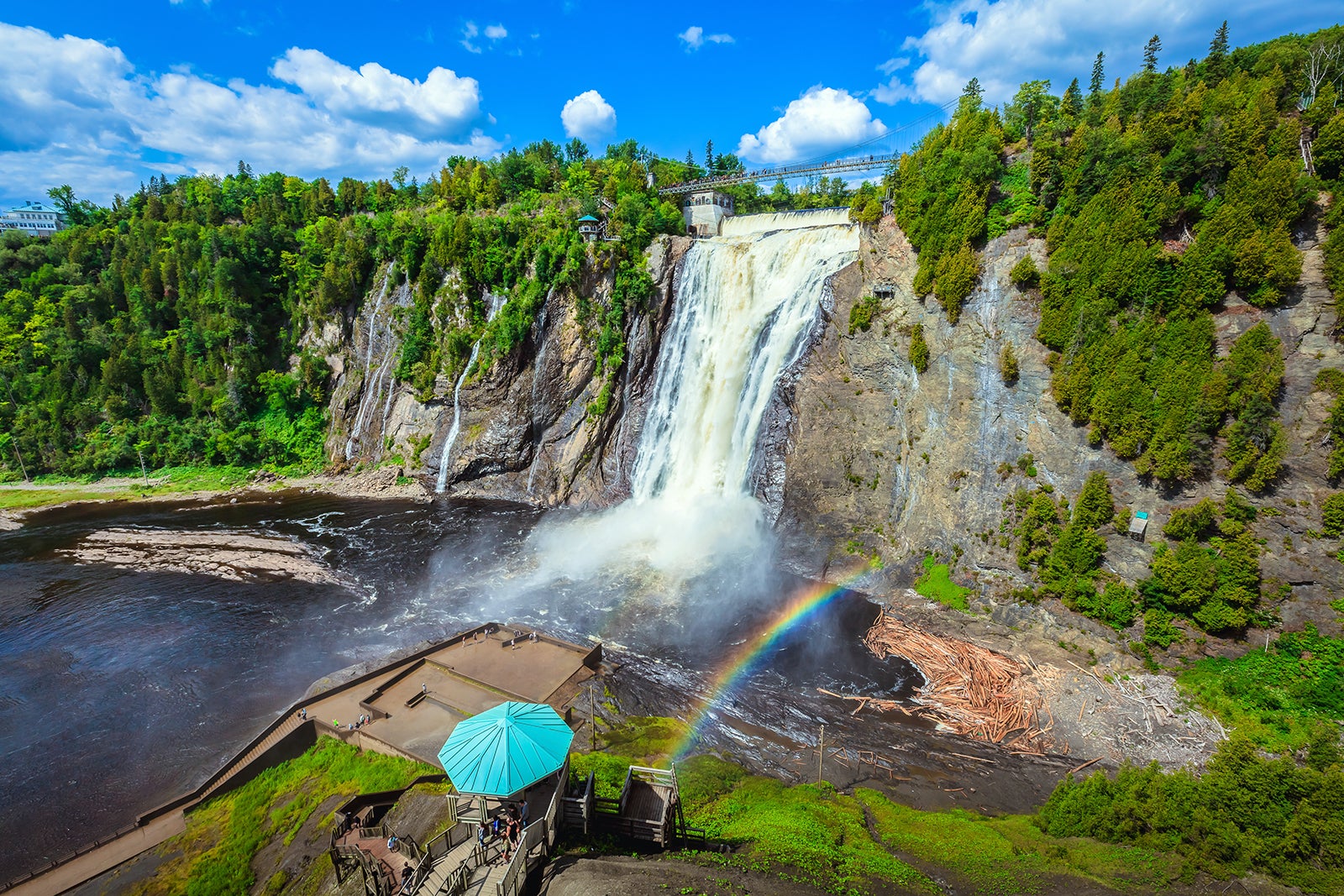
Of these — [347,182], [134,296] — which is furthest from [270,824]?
[347,182]

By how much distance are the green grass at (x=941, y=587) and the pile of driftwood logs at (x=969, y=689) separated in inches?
82.4

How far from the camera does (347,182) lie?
73.0m

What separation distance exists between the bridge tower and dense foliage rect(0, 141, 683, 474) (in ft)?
13.7

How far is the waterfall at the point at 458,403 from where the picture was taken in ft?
151

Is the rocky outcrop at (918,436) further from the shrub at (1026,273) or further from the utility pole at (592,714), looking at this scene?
the utility pole at (592,714)

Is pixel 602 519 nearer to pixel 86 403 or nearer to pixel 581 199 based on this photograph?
pixel 581 199

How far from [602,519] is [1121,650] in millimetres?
27295

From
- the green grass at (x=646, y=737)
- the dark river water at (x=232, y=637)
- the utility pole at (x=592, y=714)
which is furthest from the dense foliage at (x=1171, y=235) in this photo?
the utility pole at (x=592, y=714)

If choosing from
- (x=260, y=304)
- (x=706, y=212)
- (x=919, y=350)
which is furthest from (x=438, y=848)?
(x=260, y=304)

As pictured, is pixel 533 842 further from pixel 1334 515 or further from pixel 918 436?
pixel 1334 515

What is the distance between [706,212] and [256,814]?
51207 millimetres

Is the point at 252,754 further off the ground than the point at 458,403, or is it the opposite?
the point at 458,403

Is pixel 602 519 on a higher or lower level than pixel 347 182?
lower

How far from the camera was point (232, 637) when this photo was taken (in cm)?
2606
